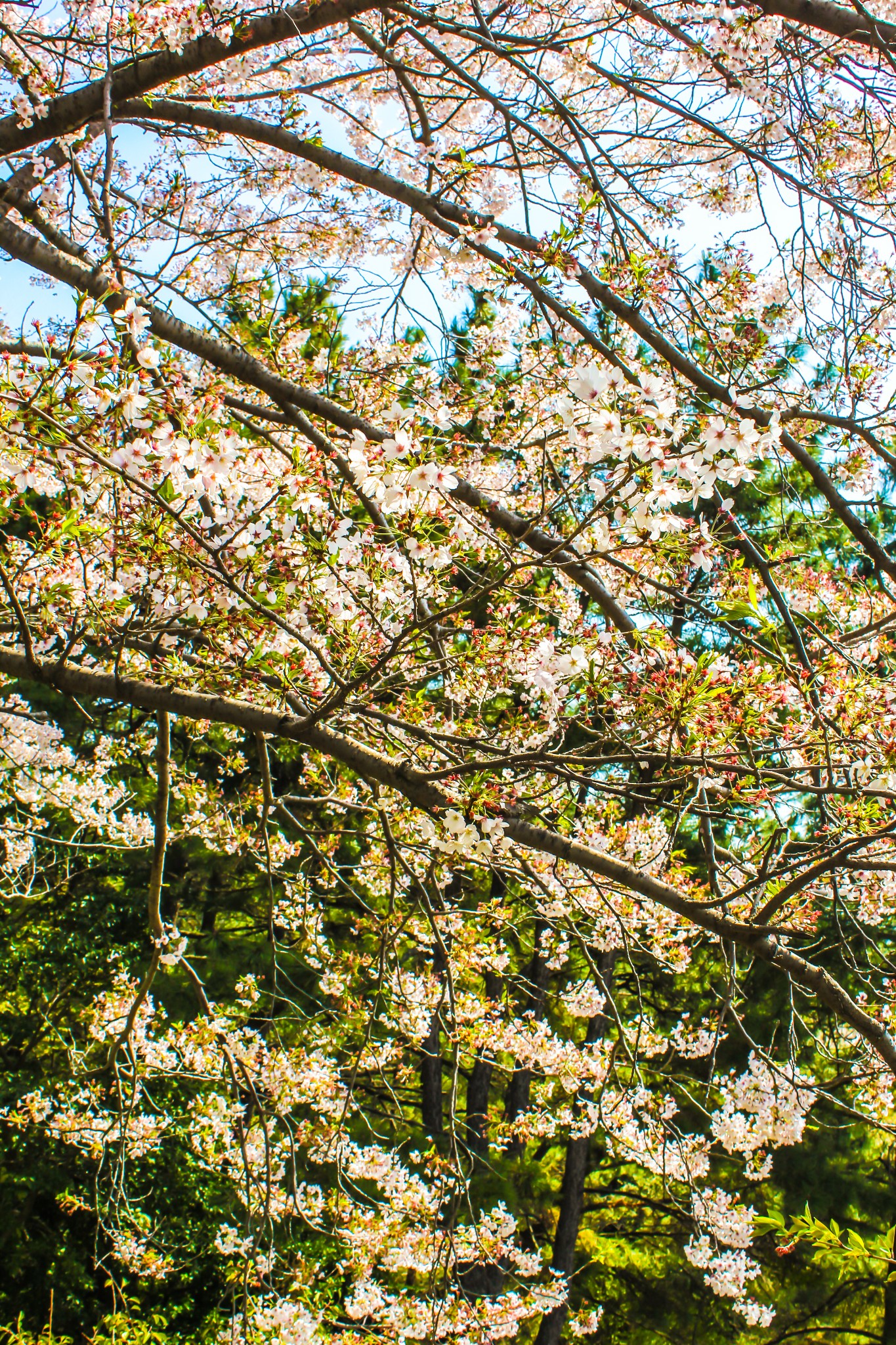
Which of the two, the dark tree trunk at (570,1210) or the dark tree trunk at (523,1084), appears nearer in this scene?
the dark tree trunk at (570,1210)

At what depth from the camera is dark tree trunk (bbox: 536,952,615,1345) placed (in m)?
8.64

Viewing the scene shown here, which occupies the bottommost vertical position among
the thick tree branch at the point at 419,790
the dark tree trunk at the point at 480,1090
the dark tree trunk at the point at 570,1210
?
the dark tree trunk at the point at 570,1210

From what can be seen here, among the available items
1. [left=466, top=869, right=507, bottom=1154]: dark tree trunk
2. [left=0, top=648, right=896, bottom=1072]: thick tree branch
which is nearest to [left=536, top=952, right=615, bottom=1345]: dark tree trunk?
[left=466, top=869, right=507, bottom=1154]: dark tree trunk

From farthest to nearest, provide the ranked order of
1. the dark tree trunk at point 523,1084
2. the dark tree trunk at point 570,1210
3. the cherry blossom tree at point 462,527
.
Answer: the dark tree trunk at point 523,1084
the dark tree trunk at point 570,1210
the cherry blossom tree at point 462,527

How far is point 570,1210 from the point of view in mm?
9148

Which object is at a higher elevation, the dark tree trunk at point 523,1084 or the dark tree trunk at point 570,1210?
the dark tree trunk at point 523,1084

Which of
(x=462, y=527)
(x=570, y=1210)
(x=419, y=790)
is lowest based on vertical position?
(x=570, y=1210)

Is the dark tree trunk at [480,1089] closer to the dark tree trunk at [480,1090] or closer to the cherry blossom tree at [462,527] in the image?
the dark tree trunk at [480,1090]

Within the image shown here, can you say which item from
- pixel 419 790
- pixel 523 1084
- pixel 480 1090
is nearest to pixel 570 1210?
pixel 523 1084

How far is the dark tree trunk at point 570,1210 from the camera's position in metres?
8.64

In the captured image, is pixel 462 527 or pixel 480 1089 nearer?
pixel 462 527

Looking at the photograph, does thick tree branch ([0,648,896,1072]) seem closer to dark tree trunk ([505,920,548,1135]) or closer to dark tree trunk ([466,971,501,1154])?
dark tree trunk ([505,920,548,1135])

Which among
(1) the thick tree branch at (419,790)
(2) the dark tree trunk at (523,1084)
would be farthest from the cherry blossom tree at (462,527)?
(2) the dark tree trunk at (523,1084)

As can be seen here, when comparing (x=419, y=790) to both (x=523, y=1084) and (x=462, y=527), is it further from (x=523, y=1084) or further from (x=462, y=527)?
(x=523, y=1084)
